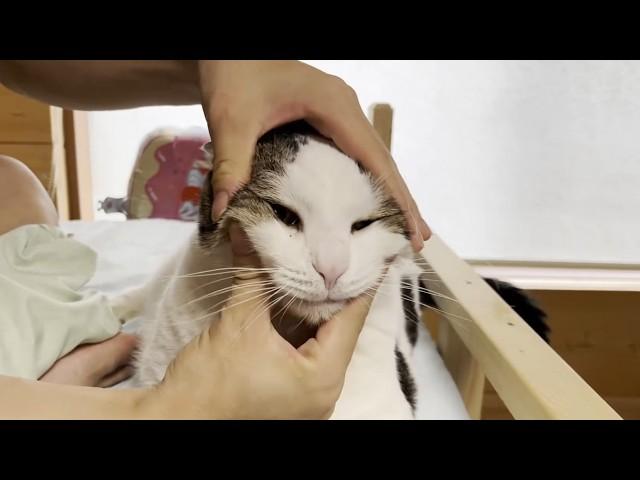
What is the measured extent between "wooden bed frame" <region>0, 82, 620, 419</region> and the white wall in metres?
0.29

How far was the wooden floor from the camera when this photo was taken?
1710 millimetres

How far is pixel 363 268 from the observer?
0.60m

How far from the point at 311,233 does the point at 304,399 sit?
0.18 meters

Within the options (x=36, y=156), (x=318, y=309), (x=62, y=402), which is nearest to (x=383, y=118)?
(x=318, y=309)

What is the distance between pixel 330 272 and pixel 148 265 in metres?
0.77

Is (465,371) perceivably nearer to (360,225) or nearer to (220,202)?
(360,225)

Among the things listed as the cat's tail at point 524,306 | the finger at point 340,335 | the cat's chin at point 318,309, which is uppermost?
the cat's chin at point 318,309

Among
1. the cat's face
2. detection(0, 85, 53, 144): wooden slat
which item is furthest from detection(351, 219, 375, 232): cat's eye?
detection(0, 85, 53, 144): wooden slat

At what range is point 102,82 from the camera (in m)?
0.94

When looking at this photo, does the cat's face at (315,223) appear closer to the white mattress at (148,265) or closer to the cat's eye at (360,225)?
the cat's eye at (360,225)

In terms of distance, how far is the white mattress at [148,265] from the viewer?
0.83 meters

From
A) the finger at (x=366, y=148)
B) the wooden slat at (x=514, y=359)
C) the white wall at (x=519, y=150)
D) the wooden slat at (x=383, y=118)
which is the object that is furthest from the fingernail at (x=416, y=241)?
the white wall at (x=519, y=150)

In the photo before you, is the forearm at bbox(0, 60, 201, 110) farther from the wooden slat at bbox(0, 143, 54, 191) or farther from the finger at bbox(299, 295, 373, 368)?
the wooden slat at bbox(0, 143, 54, 191)

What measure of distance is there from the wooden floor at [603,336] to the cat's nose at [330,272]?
1334 millimetres
